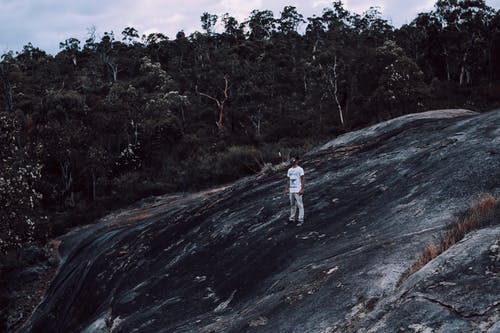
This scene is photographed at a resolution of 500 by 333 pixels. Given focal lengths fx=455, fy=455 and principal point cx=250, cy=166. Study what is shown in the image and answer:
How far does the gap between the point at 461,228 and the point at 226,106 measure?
1887 inches

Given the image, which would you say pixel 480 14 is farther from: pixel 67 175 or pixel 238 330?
pixel 238 330

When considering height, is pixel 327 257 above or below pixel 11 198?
below

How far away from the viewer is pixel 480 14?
52844 millimetres

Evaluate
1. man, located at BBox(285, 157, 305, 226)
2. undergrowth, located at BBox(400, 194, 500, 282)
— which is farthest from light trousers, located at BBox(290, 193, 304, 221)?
undergrowth, located at BBox(400, 194, 500, 282)

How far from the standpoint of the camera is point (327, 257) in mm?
8047

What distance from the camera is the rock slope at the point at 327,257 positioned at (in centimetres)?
550

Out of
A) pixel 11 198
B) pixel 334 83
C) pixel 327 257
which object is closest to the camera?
pixel 327 257

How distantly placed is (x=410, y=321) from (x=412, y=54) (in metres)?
61.8

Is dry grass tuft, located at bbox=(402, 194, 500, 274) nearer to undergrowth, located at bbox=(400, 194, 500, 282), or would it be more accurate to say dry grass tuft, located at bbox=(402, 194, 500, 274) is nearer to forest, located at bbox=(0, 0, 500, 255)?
undergrowth, located at bbox=(400, 194, 500, 282)

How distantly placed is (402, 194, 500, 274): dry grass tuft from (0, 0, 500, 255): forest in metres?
23.1

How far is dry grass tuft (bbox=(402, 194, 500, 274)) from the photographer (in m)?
6.29

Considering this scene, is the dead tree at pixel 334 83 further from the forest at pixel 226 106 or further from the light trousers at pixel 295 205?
the light trousers at pixel 295 205

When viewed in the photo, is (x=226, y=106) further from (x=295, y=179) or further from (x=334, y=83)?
(x=295, y=179)

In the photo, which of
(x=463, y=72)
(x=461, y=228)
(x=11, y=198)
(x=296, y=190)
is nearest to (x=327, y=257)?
(x=461, y=228)
